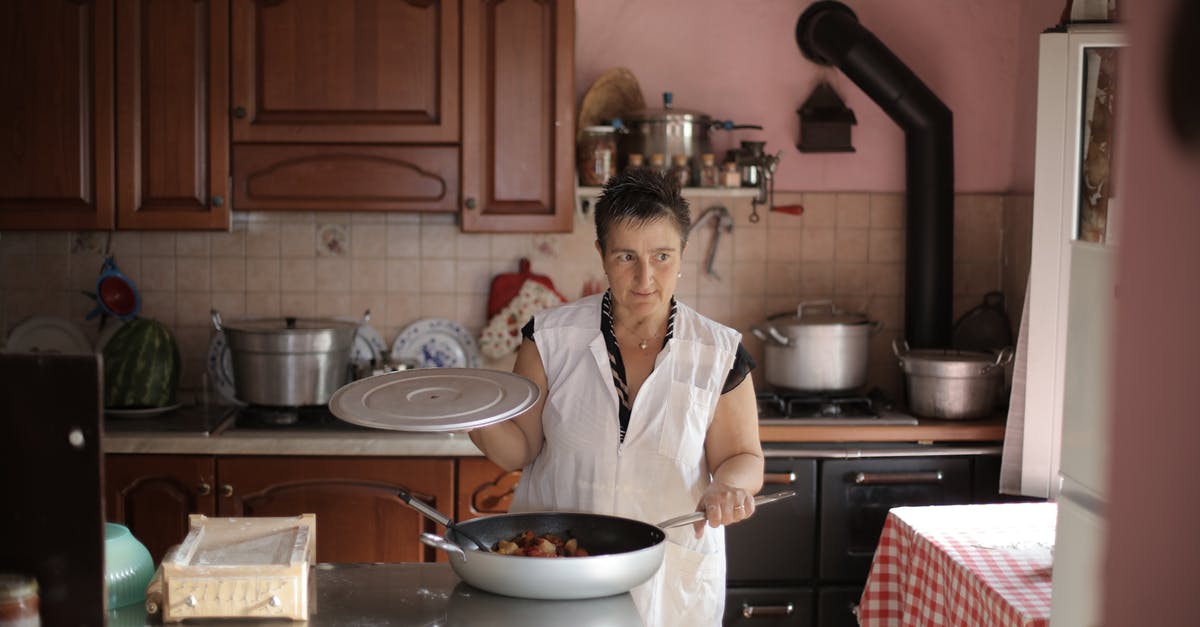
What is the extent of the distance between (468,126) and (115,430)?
134 cm

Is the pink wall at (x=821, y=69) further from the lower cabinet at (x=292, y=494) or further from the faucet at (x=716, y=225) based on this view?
the lower cabinet at (x=292, y=494)

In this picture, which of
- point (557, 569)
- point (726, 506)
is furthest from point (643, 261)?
point (557, 569)

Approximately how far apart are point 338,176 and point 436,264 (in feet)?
1.68

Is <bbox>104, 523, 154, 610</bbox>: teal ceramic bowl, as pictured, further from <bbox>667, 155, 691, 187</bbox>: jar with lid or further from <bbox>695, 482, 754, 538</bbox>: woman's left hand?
<bbox>667, 155, 691, 187</bbox>: jar with lid

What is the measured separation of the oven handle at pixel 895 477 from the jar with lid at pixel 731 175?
988mm

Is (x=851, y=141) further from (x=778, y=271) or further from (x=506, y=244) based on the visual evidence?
(x=506, y=244)

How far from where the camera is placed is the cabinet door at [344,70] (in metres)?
3.35

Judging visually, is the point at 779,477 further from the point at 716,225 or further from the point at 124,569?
the point at 124,569

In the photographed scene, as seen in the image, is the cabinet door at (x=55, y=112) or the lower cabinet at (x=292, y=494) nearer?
the lower cabinet at (x=292, y=494)

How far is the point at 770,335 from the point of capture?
141 inches

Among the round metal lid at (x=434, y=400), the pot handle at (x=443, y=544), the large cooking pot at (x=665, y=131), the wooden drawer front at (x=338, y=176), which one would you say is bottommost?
the pot handle at (x=443, y=544)

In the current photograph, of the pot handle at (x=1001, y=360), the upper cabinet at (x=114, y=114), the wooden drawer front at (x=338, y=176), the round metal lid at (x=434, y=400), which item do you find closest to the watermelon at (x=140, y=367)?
the upper cabinet at (x=114, y=114)

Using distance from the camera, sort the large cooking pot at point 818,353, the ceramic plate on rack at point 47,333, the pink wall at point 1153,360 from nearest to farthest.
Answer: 1. the pink wall at point 1153,360
2. the large cooking pot at point 818,353
3. the ceramic plate on rack at point 47,333

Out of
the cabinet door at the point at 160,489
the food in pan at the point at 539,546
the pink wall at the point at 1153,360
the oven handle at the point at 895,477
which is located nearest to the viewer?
the pink wall at the point at 1153,360
